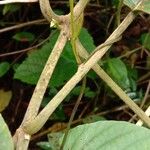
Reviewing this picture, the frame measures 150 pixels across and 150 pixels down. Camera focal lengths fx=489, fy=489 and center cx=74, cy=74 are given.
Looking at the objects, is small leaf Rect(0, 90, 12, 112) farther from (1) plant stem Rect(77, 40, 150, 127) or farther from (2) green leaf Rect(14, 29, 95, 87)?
(1) plant stem Rect(77, 40, 150, 127)

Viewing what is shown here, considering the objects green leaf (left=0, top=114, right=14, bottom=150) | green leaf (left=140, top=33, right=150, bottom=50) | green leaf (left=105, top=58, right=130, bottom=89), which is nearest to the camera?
green leaf (left=0, top=114, right=14, bottom=150)

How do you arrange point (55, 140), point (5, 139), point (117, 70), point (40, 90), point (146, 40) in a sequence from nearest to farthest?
point (5, 139) < point (40, 90) < point (55, 140) < point (117, 70) < point (146, 40)

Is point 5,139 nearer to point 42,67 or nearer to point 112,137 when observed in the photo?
point 112,137

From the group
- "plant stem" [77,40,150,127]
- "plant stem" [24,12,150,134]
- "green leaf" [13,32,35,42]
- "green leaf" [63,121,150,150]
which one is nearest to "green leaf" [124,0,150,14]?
"plant stem" [24,12,150,134]

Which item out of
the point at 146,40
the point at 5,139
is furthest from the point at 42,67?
the point at 5,139

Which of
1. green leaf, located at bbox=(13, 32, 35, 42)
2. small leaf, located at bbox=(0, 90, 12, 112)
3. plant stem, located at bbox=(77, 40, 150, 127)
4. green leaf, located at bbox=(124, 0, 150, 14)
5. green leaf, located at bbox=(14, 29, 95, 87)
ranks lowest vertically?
small leaf, located at bbox=(0, 90, 12, 112)

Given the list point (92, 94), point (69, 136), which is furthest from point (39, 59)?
point (69, 136)

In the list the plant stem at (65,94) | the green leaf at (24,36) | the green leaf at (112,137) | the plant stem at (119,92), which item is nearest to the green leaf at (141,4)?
the plant stem at (65,94)
